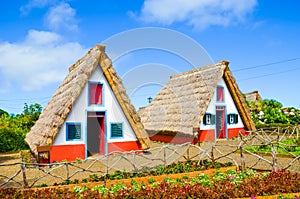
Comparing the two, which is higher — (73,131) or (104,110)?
(104,110)

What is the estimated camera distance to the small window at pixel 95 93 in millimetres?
11641

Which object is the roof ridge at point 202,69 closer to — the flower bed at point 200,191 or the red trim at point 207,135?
the red trim at point 207,135

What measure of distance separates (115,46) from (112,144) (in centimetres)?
426

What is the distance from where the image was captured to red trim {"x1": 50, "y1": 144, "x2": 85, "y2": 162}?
34.2 ft

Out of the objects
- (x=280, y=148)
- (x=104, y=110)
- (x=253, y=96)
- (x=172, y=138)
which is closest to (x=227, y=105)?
(x=172, y=138)

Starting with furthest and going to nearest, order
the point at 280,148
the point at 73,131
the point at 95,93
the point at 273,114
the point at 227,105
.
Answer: the point at 273,114
the point at 227,105
the point at 280,148
the point at 95,93
the point at 73,131

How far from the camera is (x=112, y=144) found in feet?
38.5

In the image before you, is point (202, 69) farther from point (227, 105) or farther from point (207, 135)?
point (207, 135)

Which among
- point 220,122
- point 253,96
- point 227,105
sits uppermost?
point 253,96

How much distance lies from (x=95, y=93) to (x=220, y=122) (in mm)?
9887

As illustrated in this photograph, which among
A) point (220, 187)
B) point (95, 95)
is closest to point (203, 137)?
point (95, 95)

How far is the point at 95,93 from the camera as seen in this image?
11734 millimetres

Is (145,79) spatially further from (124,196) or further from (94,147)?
(124,196)

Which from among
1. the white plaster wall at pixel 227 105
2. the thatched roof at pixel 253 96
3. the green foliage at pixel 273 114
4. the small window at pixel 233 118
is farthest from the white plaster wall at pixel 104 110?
the thatched roof at pixel 253 96
